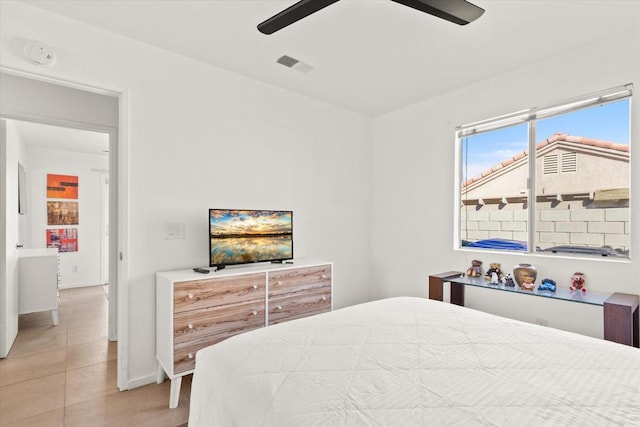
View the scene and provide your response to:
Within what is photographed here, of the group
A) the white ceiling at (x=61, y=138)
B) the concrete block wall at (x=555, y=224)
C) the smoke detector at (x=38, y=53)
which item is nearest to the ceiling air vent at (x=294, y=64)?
the smoke detector at (x=38, y=53)

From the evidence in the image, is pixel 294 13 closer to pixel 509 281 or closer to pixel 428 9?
pixel 428 9

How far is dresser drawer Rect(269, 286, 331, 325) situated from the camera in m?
2.83

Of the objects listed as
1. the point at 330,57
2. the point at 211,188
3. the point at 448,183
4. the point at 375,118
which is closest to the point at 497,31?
the point at 330,57

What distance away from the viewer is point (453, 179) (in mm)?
3543

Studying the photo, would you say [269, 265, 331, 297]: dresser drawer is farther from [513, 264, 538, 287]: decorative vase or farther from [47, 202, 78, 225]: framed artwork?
[47, 202, 78, 225]: framed artwork

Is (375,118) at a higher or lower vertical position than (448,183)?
higher

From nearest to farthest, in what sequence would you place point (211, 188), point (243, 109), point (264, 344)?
point (264, 344)
point (211, 188)
point (243, 109)

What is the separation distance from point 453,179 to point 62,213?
6434mm

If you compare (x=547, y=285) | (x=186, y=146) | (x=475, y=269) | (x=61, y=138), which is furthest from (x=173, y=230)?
(x=61, y=138)

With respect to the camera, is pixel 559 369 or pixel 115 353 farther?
pixel 115 353

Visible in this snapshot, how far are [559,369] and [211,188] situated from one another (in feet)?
8.71

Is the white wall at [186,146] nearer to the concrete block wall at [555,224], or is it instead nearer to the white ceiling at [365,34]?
the white ceiling at [365,34]

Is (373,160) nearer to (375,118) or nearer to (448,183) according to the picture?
(375,118)

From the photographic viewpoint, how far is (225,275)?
98.8 inches
